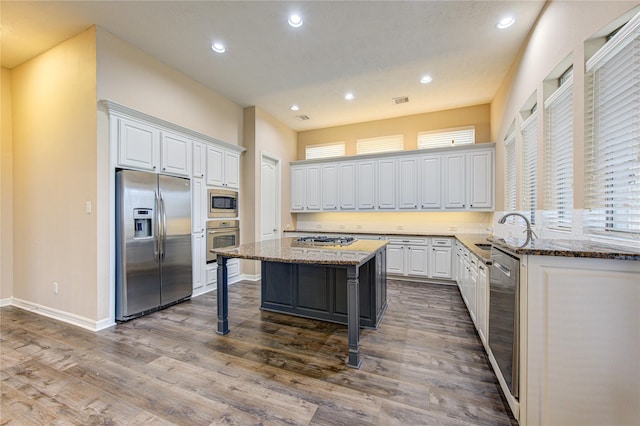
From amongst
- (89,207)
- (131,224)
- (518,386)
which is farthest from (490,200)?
(89,207)

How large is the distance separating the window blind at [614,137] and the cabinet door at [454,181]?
3.08m

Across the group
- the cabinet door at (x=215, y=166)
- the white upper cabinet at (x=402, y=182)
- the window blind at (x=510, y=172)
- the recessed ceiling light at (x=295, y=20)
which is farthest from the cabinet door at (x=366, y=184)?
the recessed ceiling light at (x=295, y=20)

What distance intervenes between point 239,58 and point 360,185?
325 centimetres

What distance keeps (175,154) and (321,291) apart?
9.20 ft

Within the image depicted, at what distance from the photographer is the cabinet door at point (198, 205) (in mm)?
4016

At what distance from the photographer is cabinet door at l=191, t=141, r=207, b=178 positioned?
13.3 feet

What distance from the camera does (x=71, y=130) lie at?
311 cm

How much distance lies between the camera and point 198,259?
4.11m

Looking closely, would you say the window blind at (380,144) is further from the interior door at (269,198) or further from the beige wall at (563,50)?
the beige wall at (563,50)

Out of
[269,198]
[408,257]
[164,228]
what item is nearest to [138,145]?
[164,228]

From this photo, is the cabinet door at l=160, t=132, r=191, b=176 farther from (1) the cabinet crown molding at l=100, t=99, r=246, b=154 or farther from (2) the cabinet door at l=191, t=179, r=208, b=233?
(2) the cabinet door at l=191, t=179, r=208, b=233

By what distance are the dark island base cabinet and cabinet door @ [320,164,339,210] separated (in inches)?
108

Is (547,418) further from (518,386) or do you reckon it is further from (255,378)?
(255,378)

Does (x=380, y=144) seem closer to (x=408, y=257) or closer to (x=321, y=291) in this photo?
(x=408, y=257)
